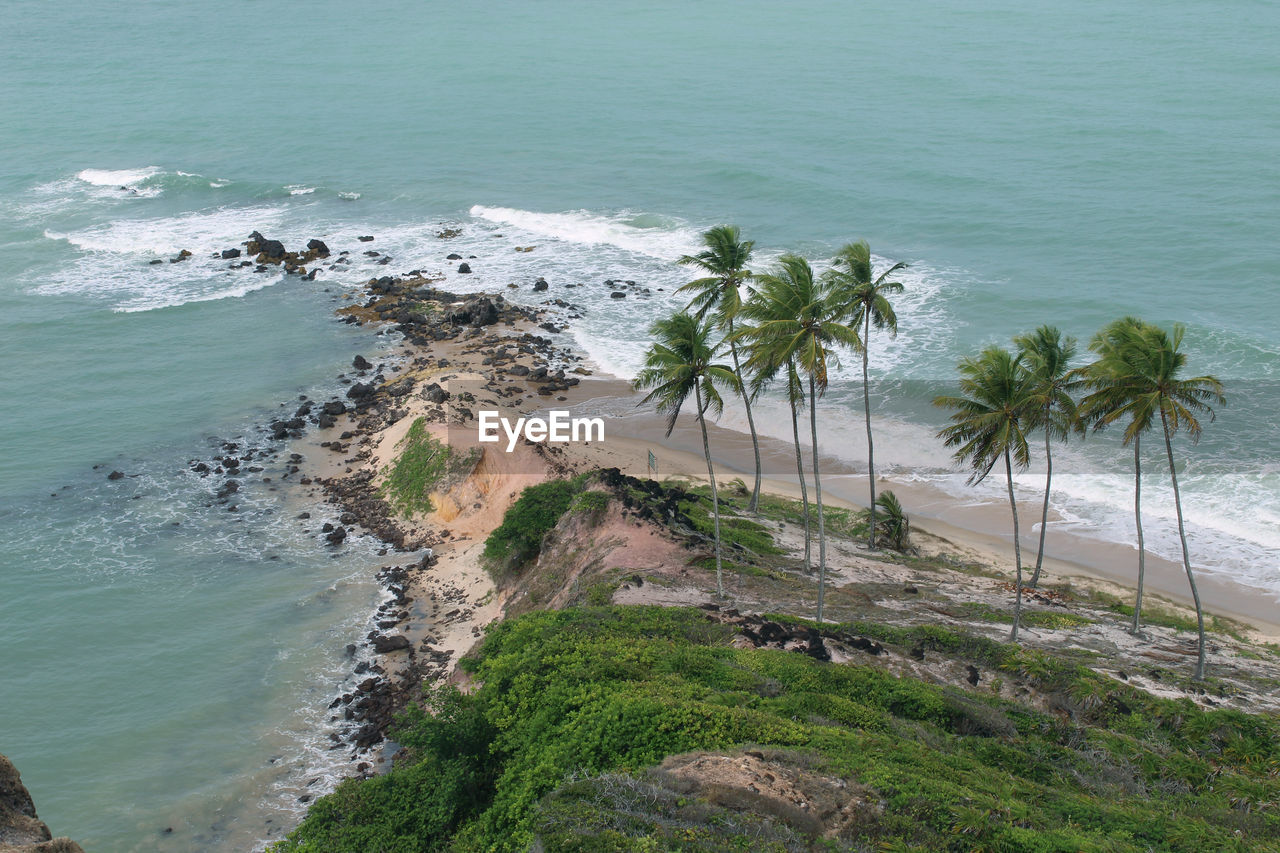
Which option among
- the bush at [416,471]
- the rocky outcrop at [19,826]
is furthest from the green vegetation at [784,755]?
the bush at [416,471]

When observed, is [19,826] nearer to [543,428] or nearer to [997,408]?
[997,408]

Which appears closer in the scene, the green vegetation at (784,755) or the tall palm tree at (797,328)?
the green vegetation at (784,755)

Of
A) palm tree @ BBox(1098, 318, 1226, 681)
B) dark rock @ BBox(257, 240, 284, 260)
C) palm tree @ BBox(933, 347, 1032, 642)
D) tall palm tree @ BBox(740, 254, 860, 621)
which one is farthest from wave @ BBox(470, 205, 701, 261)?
palm tree @ BBox(1098, 318, 1226, 681)

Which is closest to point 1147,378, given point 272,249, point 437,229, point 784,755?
point 784,755

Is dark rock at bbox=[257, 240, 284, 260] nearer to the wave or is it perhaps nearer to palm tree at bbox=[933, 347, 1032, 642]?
the wave

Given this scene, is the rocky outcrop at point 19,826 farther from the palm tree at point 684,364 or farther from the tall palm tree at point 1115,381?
the tall palm tree at point 1115,381

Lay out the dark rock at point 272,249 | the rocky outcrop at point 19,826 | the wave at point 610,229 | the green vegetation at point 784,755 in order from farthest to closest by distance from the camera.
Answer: the wave at point 610,229 → the dark rock at point 272,249 → the rocky outcrop at point 19,826 → the green vegetation at point 784,755
